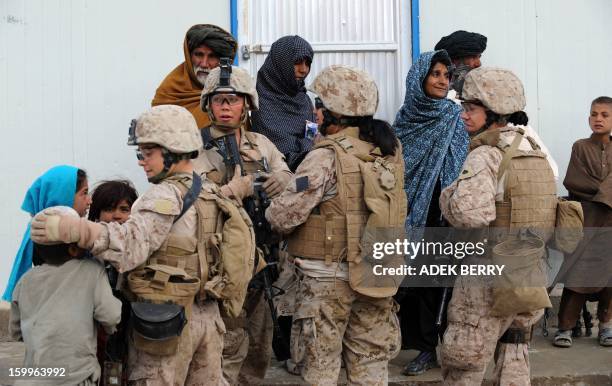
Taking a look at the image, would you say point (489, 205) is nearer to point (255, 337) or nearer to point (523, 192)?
point (523, 192)

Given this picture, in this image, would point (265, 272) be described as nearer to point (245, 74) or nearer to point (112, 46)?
point (245, 74)

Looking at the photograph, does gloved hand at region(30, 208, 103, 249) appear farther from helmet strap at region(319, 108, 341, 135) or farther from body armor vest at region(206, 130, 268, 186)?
helmet strap at region(319, 108, 341, 135)

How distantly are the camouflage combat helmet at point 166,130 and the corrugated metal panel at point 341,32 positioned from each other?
2716mm

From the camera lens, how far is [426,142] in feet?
18.5

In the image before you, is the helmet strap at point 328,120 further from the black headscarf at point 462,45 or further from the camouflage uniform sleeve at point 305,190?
the black headscarf at point 462,45

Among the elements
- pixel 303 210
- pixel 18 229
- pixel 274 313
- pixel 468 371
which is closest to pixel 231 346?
pixel 274 313

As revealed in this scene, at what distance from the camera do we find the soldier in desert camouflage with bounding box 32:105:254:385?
11.7ft

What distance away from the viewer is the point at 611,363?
563 centimetres

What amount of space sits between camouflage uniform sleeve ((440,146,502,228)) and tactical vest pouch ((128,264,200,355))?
1.37 metres

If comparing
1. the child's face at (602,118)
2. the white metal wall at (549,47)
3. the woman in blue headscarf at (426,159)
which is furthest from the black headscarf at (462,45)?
the child's face at (602,118)

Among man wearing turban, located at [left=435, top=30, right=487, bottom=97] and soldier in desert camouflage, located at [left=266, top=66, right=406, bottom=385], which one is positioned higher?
man wearing turban, located at [left=435, top=30, right=487, bottom=97]

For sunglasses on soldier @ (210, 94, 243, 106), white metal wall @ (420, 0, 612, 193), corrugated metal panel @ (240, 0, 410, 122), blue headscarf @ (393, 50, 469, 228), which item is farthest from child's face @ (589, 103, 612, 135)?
sunglasses on soldier @ (210, 94, 243, 106)

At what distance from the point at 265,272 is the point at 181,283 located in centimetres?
103

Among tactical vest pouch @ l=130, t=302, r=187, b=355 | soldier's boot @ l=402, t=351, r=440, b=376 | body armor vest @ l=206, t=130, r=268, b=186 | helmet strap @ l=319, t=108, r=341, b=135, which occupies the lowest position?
soldier's boot @ l=402, t=351, r=440, b=376
